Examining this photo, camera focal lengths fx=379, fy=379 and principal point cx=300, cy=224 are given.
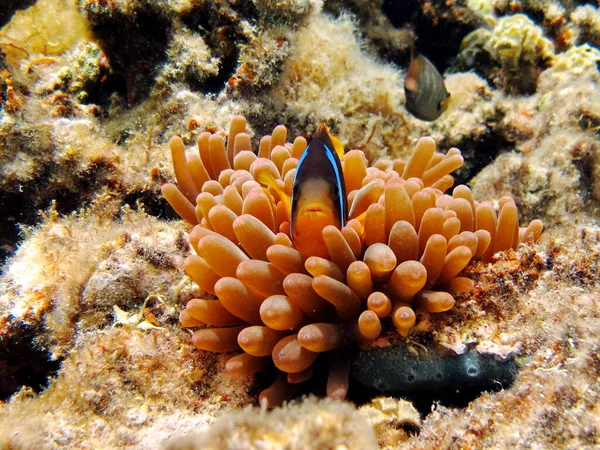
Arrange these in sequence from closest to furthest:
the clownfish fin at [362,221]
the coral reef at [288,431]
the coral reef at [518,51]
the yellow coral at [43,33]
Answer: the coral reef at [288,431] → the clownfish fin at [362,221] → the yellow coral at [43,33] → the coral reef at [518,51]

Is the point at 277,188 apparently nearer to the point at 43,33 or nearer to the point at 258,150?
the point at 258,150

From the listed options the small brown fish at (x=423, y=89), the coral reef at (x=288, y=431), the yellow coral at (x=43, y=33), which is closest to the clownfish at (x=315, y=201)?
the coral reef at (x=288, y=431)

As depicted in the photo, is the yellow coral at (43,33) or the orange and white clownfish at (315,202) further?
the yellow coral at (43,33)

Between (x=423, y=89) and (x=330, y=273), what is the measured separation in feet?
12.0

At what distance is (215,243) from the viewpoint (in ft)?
6.58

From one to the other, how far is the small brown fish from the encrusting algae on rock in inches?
106

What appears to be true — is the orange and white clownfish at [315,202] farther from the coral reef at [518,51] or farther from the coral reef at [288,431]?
the coral reef at [518,51]

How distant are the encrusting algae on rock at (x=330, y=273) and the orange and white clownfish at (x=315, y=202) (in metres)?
0.07

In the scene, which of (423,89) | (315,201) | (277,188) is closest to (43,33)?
(277,188)

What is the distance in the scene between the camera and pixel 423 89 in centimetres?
470

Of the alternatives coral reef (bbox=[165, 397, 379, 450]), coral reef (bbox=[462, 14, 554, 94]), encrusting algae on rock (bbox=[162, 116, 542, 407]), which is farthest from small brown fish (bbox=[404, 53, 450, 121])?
coral reef (bbox=[165, 397, 379, 450])

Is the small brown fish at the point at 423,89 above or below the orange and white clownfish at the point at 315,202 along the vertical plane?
above

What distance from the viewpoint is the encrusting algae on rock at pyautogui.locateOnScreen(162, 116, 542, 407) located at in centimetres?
183

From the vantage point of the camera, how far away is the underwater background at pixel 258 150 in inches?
66.4
